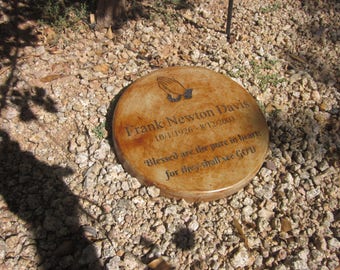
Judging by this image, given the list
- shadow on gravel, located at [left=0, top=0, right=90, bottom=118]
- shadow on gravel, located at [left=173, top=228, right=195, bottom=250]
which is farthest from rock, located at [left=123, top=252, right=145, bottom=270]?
shadow on gravel, located at [left=0, top=0, right=90, bottom=118]

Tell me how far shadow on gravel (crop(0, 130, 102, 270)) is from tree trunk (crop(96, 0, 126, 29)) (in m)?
1.41

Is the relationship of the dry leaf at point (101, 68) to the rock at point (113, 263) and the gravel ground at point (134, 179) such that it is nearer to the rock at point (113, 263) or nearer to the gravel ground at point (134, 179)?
the gravel ground at point (134, 179)

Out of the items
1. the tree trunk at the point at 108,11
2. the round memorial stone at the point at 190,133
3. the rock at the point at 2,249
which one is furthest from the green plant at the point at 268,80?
the rock at the point at 2,249

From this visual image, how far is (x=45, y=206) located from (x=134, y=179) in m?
0.58

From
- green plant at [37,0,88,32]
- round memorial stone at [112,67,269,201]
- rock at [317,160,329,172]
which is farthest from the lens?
green plant at [37,0,88,32]

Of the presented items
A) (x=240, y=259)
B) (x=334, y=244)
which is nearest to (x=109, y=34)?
(x=240, y=259)

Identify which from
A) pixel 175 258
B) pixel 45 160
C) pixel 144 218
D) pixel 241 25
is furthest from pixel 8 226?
pixel 241 25

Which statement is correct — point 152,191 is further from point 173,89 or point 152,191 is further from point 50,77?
point 50,77

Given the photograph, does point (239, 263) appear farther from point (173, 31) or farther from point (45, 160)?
point (173, 31)

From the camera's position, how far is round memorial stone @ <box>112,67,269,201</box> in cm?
223

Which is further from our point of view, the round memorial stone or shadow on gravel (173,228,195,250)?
the round memorial stone

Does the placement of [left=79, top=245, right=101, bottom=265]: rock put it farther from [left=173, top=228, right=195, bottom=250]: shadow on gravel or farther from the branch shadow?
[left=173, top=228, right=195, bottom=250]: shadow on gravel

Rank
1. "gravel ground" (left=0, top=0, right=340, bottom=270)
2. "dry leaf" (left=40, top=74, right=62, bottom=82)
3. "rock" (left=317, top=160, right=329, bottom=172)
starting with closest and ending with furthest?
"gravel ground" (left=0, top=0, right=340, bottom=270) → "rock" (left=317, top=160, right=329, bottom=172) → "dry leaf" (left=40, top=74, right=62, bottom=82)

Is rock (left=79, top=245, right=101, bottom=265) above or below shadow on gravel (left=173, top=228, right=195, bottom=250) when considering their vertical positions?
below
